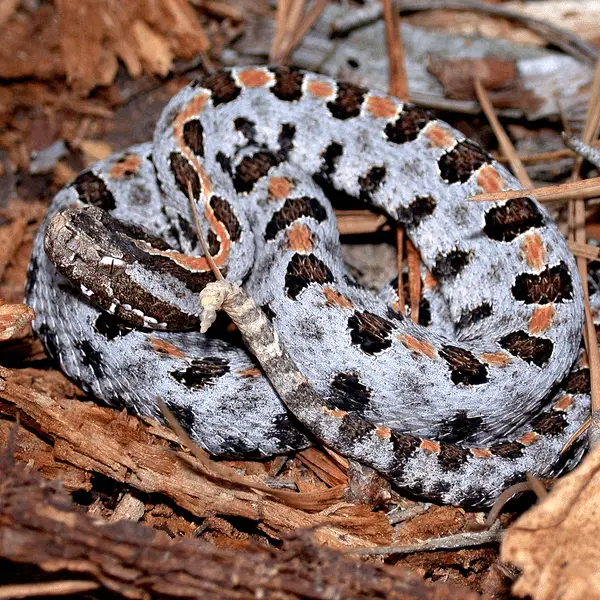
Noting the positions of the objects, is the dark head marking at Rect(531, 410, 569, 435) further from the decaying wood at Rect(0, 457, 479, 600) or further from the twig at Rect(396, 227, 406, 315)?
the decaying wood at Rect(0, 457, 479, 600)

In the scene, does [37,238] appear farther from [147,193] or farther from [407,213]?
[407,213]

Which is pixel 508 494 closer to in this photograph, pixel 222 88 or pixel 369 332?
pixel 369 332

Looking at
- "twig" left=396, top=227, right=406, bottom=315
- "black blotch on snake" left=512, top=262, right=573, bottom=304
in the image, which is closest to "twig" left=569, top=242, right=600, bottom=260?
"black blotch on snake" left=512, top=262, right=573, bottom=304

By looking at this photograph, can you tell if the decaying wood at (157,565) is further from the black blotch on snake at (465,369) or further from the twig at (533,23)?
the twig at (533,23)

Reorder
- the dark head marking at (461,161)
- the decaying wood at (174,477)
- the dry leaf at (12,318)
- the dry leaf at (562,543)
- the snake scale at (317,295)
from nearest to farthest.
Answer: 1. the dry leaf at (562,543)
2. the decaying wood at (174,477)
3. the snake scale at (317,295)
4. the dry leaf at (12,318)
5. the dark head marking at (461,161)

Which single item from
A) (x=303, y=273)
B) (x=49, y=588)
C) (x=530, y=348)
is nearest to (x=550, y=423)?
(x=530, y=348)

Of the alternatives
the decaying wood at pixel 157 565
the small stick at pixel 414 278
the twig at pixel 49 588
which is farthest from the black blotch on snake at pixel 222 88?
the twig at pixel 49 588

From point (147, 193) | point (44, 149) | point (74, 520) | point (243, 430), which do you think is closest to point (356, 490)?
point (243, 430)
